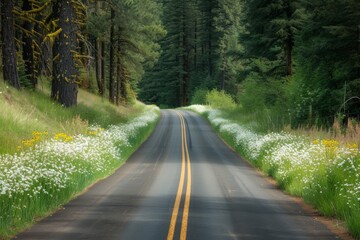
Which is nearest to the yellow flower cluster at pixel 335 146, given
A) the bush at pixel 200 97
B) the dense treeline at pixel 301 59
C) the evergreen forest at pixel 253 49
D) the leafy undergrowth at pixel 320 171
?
the leafy undergrowth at pixel 320 171

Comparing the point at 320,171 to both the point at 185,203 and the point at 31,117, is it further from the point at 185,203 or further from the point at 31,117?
the point at 31,117

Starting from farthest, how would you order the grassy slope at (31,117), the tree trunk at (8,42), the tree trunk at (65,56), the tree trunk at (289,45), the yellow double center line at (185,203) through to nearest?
1. the tree trunk at (289,45)
2. the tree trunk at (65,56)
3. the tree trunk at (8,42)
4. the grassy slope at (31,117)
5. the yellow double center line at (185,203)

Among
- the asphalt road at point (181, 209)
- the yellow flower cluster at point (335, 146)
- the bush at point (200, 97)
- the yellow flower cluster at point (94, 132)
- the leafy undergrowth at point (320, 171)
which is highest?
the bush at point (200, 97)

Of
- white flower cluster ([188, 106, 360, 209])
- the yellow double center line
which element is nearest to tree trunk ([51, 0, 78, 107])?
the yellow double center line

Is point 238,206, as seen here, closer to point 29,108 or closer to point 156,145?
point 29,108

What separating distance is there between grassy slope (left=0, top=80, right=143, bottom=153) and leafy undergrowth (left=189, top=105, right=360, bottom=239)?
848 cm

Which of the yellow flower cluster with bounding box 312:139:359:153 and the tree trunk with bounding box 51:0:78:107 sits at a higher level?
the tree trunk with bounding box 51:0:78:107

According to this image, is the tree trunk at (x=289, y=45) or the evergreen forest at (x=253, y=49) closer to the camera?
the evergreen forest at (x=253, y=49)

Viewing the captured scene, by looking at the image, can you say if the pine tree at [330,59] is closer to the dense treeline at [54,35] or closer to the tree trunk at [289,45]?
the tree trunk at [289,45]

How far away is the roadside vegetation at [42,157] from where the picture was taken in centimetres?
998

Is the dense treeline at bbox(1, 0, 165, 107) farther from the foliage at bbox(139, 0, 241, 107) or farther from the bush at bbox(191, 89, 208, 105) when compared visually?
the bush at bbox(191, 89, 208, 105)

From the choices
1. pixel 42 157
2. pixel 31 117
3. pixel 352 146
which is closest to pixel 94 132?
pixel 31 117

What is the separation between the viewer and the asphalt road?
943 cm

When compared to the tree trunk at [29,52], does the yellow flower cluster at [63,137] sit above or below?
below
